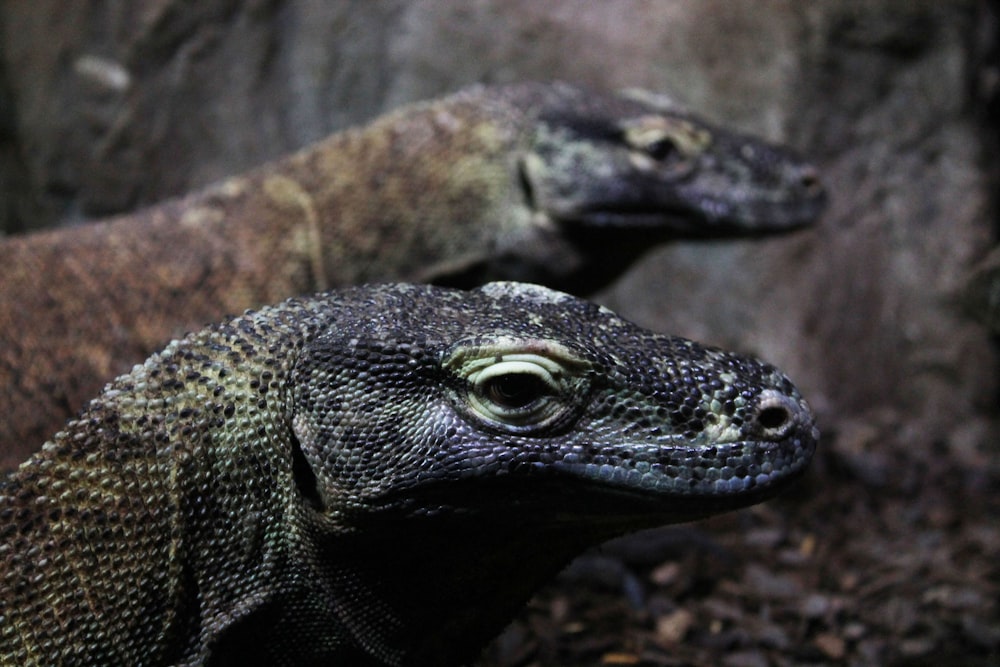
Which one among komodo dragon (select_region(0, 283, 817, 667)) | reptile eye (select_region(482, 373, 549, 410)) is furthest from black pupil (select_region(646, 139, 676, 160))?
reptile eye (select_region(482, 373, 549, 410))

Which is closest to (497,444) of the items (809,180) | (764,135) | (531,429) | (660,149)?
(531,429)

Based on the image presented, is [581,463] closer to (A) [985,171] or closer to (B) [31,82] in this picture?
(B) [31,82]

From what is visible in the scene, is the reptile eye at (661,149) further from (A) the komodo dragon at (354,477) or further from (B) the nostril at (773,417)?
Result: (B) the nostril at (773,417)

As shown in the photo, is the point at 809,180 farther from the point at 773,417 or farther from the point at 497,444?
the point at 497,444

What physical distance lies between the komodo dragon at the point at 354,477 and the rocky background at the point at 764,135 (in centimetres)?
208

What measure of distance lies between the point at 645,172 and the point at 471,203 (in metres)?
0.68

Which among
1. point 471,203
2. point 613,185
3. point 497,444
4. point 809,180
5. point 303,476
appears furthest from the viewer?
point 809,180

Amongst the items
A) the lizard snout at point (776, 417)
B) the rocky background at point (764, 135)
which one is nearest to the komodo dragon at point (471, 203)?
the rocky background at point (764, 135)

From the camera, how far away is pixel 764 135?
534cm

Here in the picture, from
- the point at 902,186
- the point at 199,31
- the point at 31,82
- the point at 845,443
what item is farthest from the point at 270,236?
the point at 902,186

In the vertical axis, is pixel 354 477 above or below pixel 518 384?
below

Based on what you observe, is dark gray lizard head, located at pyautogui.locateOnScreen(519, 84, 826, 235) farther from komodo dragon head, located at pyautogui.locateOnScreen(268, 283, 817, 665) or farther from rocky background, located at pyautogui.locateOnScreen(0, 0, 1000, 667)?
komodo dragon head, located at pyautogui.locateOnScreen(268, 283, 817, 665)

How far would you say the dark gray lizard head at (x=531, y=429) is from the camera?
1909mm

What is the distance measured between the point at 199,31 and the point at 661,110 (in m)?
2.18
